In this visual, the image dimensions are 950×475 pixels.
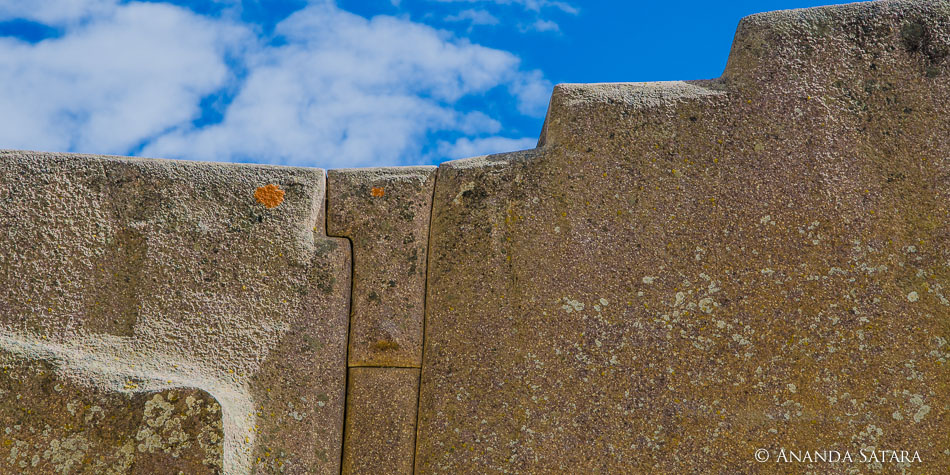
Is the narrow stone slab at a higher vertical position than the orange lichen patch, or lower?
lower

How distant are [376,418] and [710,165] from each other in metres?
1.26

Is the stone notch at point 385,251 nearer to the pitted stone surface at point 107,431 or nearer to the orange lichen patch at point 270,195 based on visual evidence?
the orange lichen patch at point 270,195

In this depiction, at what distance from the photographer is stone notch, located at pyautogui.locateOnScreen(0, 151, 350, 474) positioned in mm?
2020

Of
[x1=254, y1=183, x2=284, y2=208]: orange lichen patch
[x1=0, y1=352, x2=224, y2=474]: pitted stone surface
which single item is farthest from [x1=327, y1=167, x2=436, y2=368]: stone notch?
[x1=0, y1=352, x2=224, y2=474]: pitted stone surface

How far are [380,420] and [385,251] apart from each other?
1.65 feet

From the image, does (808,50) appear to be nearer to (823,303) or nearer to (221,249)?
(823,303)

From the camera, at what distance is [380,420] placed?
2.17 meters

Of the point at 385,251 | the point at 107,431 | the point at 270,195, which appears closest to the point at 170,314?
the point at 107,431

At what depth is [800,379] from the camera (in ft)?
6.93

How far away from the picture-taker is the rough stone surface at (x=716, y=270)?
2.10m

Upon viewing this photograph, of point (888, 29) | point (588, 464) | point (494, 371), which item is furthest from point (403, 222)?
point (888, 29)

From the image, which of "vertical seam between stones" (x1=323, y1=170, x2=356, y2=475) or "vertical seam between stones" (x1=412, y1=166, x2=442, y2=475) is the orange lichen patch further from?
"vertical seam between stones" (x1=412, y1=166, x2=442, y2=475)

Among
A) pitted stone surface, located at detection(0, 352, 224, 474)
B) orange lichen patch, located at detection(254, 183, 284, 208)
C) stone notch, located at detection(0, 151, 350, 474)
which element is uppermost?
orange lichen patch, located at detection(254, 183, 284, 208)

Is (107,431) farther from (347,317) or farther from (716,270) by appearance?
(716,270)
